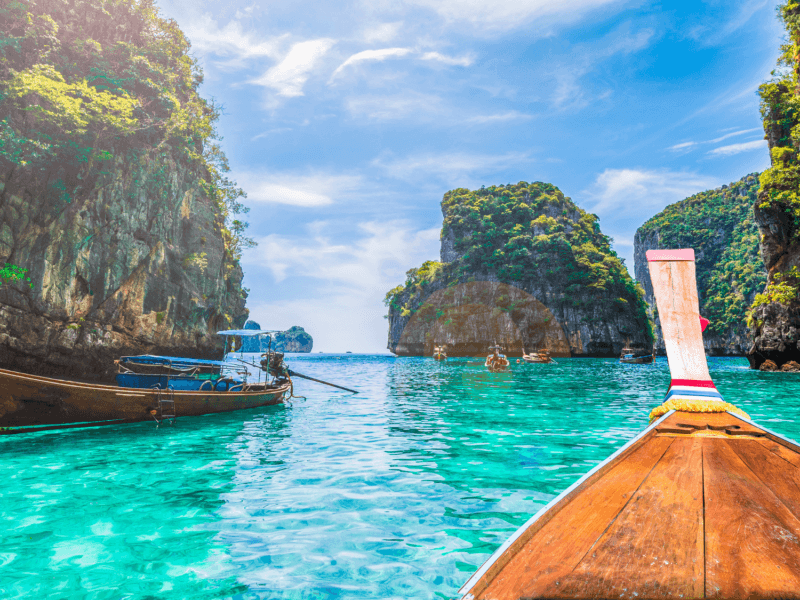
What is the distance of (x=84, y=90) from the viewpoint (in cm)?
2106

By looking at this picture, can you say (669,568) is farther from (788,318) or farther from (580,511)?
(788,318)

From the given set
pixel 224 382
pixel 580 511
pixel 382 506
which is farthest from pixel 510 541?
pixel 224 382

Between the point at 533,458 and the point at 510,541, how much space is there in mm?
6422

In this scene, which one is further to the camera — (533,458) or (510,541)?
(533,458)

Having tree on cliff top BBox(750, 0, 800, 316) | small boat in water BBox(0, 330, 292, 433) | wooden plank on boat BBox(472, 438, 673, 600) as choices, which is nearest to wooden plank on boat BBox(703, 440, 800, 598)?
wooden plank on boat BBox(472, 438, 673, 600)

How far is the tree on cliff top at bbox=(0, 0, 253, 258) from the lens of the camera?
19.8 metres

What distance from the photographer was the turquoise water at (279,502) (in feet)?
12.2

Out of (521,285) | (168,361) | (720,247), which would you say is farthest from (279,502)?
(720,247)

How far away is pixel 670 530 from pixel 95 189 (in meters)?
29.1

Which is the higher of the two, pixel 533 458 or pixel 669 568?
pixel 669 568

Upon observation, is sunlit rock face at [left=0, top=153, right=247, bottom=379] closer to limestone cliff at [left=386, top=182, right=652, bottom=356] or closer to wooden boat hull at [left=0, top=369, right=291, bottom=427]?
wooden boat hull at [left=0, top=369, right=291, bottom=427]

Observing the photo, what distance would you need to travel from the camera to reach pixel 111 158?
2320cm

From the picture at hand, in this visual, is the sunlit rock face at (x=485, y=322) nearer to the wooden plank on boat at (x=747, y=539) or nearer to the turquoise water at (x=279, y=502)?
the turquoise water at (x=279, y=502)

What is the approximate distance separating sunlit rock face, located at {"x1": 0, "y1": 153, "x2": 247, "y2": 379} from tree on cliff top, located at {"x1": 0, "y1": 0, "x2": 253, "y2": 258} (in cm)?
122
